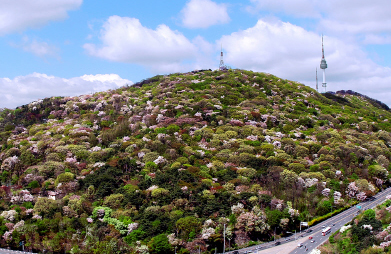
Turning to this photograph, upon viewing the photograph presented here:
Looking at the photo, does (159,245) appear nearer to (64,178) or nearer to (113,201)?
(113,201)

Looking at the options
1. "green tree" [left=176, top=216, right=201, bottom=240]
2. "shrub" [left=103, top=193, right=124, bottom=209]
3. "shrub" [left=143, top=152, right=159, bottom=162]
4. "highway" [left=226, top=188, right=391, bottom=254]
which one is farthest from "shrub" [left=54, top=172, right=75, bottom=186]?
"highway" [left=226, top=188, right=391, bottom=254]

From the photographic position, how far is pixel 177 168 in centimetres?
7925

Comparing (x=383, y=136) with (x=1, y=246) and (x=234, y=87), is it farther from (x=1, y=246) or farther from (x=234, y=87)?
(x=1, y=246)

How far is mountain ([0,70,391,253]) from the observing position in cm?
6306

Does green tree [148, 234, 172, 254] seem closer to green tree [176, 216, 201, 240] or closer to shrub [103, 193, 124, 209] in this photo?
green tree [176, 216, 201, 240]

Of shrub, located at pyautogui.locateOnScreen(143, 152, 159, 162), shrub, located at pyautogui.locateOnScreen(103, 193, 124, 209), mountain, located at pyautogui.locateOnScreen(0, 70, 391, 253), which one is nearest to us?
mountain, located at pyautogui.locateOnScreen(0, 70, 391, 253)

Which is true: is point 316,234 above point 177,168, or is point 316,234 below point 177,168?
below

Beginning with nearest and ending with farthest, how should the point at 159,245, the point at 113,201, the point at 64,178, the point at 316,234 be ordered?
the point at 159,245, the point at 316,234, the point at 113,201, the point at 64,178

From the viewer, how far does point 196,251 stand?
5944 cm

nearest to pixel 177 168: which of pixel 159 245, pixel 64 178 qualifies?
pixel 64 178

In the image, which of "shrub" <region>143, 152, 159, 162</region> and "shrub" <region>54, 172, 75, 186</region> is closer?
"shrub" <region>54, 172, 75, 186</region>

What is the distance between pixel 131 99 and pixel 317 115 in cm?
5952

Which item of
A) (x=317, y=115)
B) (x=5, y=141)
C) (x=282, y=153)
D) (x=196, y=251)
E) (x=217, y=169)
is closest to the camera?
(x=196, y=251)

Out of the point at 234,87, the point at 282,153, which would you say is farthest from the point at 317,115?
the point at 282,153
